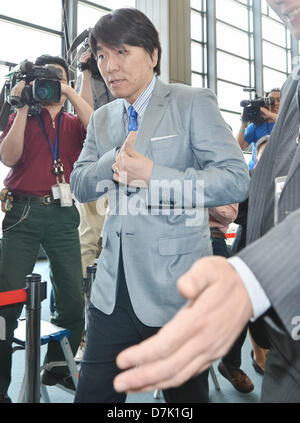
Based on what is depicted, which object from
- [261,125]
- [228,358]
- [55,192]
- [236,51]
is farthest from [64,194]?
[236,51]

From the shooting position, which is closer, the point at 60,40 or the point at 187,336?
the point at 187,336

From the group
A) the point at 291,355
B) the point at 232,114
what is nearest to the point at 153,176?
the point at 291,355

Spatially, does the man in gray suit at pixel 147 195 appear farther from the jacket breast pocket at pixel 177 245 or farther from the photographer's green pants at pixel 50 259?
the photographer's green pants at pixel 50 259

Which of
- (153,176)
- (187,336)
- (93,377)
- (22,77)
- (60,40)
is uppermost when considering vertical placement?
(60,40)

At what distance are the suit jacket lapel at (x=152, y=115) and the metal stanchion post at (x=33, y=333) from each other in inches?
23.8

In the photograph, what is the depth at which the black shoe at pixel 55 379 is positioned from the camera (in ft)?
6.86

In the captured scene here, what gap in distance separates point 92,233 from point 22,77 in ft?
4.05

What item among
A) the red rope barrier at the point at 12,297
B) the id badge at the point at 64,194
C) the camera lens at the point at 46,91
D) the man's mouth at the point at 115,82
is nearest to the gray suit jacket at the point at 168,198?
the man's mouth at the point at 115,82

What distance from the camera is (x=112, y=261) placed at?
46.6 inches

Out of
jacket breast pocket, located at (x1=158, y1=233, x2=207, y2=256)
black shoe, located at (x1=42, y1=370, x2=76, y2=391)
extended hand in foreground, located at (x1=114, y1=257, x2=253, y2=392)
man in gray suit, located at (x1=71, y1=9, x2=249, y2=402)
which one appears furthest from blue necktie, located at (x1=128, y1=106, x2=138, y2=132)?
→ black shoe, located at (x1=42, y1=370, x2=76, y2=391)

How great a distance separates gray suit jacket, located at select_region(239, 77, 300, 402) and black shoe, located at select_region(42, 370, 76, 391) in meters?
1.52

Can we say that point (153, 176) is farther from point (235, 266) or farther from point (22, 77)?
point (22, 77)

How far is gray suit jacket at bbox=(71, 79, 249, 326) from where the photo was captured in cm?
108

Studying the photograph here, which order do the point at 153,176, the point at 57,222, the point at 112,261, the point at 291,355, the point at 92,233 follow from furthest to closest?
1. the point at 92,233
2. the point at 57,222
3. the point at 112,261
4. the point at 153,176
5. the point at 291,355
